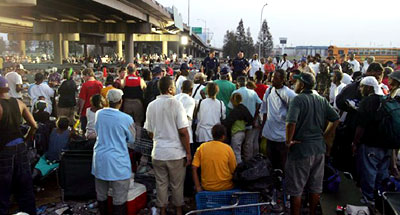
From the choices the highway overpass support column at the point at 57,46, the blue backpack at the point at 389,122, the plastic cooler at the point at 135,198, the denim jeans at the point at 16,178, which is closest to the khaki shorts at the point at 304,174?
the blue backpack at the point at 389,122

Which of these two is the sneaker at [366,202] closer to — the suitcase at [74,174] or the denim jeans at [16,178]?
the suitcase at [74,174]

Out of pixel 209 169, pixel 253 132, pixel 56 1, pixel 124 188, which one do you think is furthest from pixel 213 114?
pixel 56 1

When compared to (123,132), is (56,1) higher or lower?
higher

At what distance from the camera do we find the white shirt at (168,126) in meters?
5.00

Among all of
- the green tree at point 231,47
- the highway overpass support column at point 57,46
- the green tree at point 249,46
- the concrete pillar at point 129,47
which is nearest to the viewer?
the concrete pillar at point 129,47

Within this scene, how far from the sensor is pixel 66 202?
20.3 feet

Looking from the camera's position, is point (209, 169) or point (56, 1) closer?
point (209, 169)

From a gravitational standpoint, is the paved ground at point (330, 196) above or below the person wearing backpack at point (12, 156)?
below

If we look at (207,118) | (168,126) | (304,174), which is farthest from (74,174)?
(304,174)

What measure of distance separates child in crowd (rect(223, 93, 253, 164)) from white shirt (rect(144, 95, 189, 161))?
177 cm

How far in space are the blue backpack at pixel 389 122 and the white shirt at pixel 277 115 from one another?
4.51 ft

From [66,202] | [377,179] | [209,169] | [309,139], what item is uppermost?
[309,139]

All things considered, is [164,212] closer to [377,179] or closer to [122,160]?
[122,160]

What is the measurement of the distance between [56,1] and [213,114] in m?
18.8
